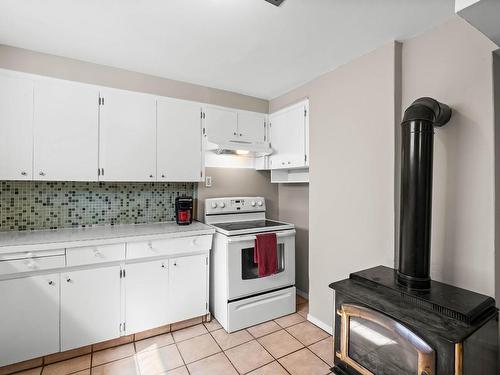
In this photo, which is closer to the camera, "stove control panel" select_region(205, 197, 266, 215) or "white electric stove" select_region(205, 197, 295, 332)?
"white electric stove" select_region(205, 197, 295, 332)

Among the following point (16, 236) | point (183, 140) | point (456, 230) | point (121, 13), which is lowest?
point (16, 236)

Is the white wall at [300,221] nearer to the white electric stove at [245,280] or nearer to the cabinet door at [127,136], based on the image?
the white electric stove at [245,280]

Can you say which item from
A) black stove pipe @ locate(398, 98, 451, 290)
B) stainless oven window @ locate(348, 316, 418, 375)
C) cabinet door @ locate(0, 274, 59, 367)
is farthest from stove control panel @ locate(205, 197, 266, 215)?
black stove pipe @ locate(398, 98, 451, 290)

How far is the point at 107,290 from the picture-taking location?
2131 millimetres

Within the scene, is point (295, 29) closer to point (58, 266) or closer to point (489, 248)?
point (489, 248)

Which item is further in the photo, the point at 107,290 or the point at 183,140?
the point at 183,140

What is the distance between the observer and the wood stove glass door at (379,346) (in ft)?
4.22

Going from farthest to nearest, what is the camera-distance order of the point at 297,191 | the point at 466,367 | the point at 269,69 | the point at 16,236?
the point at 297,191 < the point at 269,69 < the point at 16,236 < the point at 466,367

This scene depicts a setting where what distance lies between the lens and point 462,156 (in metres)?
1.63

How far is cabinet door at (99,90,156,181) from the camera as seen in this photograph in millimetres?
2381

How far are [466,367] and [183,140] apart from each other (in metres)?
2.61

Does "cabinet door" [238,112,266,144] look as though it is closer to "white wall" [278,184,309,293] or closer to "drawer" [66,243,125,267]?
"white wall" [278,184,309,293]

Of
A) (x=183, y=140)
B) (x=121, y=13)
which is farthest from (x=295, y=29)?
(x=183, y=140)

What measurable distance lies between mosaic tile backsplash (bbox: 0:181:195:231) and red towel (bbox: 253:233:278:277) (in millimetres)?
1033
